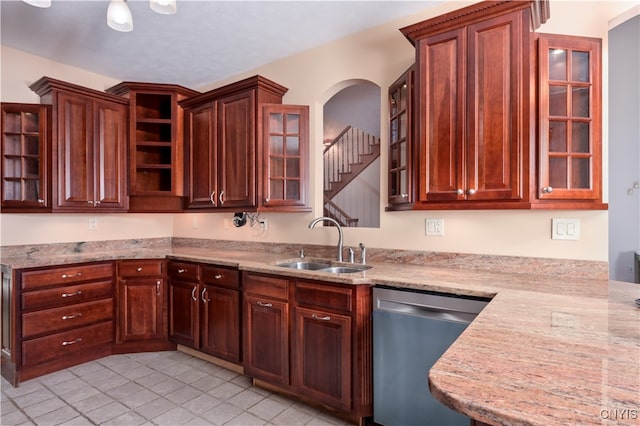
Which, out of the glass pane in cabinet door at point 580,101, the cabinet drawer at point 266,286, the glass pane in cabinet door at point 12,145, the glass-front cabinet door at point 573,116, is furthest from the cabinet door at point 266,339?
the glass pane in cabinet door at point 12,145

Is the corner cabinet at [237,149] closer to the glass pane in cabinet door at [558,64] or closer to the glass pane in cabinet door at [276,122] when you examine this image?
the glass pane in cabinet door at [276,122]

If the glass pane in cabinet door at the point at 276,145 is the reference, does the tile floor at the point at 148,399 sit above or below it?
below

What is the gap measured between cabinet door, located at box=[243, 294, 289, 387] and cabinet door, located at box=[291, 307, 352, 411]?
0.08 meters

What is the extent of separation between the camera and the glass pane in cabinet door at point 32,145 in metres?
2.89

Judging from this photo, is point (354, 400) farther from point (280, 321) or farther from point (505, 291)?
point (505, 291)

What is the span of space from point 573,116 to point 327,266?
1.80 m

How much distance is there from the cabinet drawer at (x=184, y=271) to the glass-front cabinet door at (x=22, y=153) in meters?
1.15

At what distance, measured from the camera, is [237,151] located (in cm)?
293

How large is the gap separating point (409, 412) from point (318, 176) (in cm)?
192

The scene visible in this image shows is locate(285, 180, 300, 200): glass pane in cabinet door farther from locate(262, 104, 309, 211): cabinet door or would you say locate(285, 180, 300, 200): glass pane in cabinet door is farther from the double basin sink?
the double basin sink

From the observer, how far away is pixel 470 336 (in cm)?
99

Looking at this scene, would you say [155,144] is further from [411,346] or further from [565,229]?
[565,229]

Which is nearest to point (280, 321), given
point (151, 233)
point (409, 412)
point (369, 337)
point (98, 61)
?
point (369, 337)

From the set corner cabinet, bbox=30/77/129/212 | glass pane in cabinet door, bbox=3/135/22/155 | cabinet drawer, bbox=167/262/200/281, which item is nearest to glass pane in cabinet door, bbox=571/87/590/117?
cabinet drawer, bbox=167/262/200/281
